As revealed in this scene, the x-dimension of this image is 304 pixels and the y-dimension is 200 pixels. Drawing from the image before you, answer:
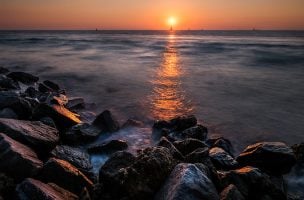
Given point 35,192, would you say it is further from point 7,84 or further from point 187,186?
point 7,84

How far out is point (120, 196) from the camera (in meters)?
3.59

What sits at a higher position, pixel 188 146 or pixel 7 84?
pixel 7 84

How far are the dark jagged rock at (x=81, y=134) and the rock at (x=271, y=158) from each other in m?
2.94

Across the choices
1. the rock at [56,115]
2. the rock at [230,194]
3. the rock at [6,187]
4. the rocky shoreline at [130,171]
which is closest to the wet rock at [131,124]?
the rock at [56,115]

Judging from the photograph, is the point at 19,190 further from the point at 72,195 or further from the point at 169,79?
the point at 169,79

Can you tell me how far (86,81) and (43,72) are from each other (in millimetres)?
4233

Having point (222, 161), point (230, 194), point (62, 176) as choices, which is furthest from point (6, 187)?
point (222, 161)

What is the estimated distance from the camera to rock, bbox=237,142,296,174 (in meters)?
4.91

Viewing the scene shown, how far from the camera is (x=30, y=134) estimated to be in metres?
4.66

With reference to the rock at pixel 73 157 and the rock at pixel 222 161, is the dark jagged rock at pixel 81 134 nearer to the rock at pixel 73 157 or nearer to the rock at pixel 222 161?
the rock at pixel 73 157

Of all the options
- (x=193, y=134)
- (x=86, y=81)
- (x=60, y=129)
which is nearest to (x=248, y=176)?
(x=193, y=134)

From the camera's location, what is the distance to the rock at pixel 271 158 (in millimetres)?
4906

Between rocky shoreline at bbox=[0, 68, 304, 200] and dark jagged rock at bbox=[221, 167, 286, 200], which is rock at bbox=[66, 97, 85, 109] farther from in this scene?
dark jagged rock at bbox=[221, 167, 286, 200]

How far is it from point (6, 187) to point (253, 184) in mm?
2864
